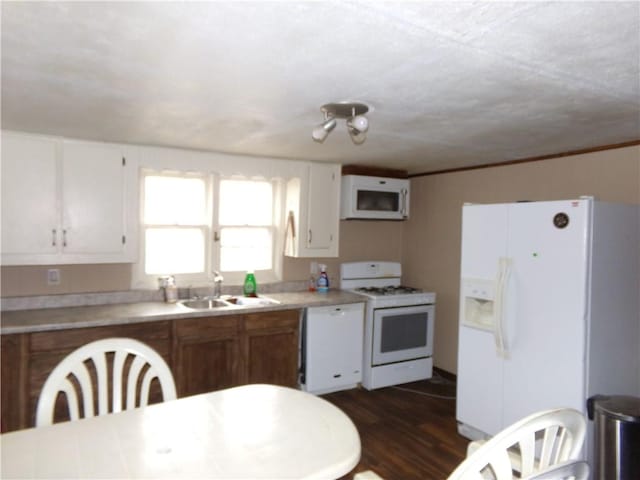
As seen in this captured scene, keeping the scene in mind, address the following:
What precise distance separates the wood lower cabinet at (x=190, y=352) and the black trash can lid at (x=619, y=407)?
2148 mm

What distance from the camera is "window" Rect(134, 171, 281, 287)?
11.7ft

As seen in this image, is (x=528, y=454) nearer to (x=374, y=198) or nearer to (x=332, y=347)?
(x=332, y=347)

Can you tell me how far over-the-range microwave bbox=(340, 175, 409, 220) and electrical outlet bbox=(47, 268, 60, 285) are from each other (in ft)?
8.20

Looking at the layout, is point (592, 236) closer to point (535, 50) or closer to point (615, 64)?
point (615, 64)

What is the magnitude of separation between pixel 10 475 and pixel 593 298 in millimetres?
2667

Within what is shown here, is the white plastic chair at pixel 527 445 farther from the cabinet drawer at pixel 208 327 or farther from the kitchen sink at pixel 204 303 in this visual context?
the kitchen sink at pixel 204 303

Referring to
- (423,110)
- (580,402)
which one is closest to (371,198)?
(423,110)

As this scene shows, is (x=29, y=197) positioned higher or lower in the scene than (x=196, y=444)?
higher

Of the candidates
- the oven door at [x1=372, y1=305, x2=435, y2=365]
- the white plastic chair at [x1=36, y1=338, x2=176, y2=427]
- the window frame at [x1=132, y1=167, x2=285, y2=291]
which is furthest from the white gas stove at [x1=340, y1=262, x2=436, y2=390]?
the white plastic chair at [x1=36, y1=338, x2=176, y2=427]

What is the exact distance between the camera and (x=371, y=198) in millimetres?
4309

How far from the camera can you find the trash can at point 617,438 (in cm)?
210

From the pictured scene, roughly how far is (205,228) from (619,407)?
3.15 m

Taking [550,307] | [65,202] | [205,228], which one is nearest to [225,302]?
[205,228]

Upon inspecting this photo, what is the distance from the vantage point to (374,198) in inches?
170
